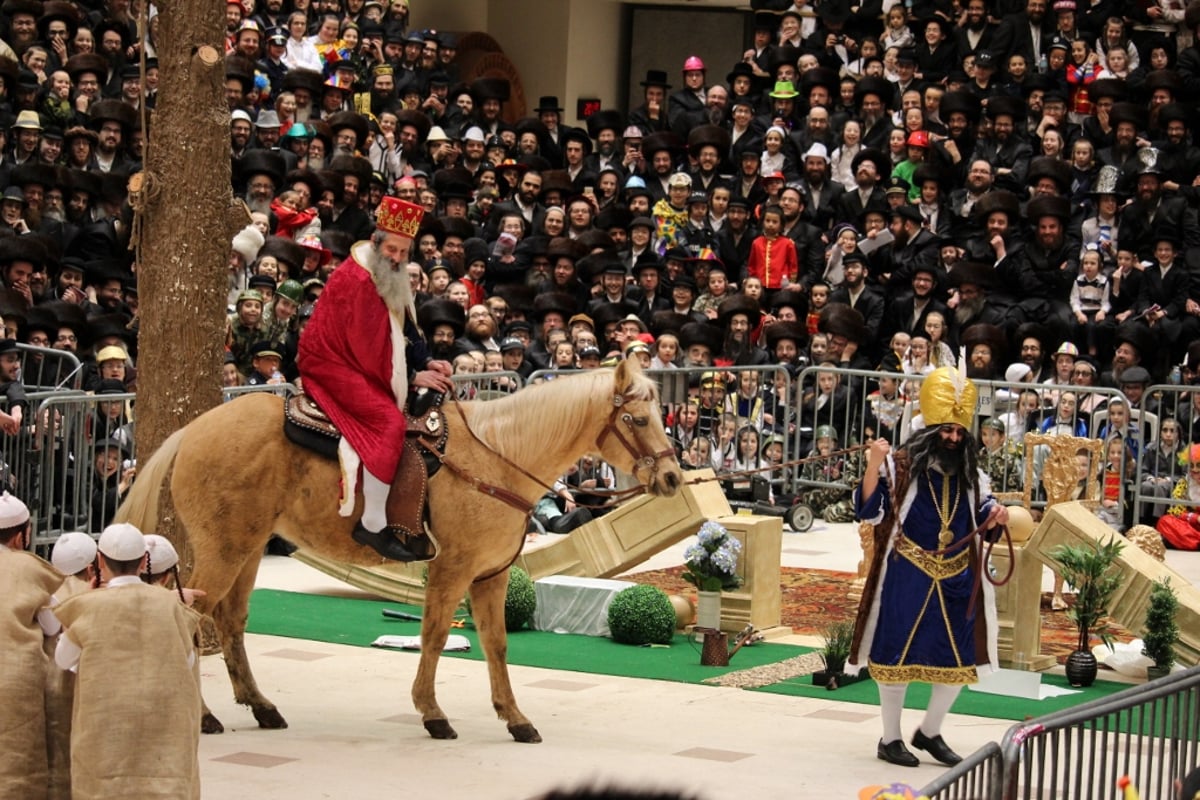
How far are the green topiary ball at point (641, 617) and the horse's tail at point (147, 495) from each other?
3700 millimetres

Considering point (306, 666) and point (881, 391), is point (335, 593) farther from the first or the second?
point (881, 391)

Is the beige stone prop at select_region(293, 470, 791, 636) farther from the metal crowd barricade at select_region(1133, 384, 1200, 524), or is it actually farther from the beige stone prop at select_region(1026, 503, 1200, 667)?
the metal crowd barricade at select_region(1133, 384, 1200, 524)

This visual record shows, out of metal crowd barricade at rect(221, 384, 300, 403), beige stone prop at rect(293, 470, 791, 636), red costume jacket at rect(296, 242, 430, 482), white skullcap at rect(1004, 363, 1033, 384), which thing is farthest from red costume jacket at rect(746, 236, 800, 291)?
red costume jacket at rect(296, 242, 430, 482)

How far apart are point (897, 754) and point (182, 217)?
5.32m

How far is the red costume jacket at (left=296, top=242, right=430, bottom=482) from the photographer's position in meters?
9.38

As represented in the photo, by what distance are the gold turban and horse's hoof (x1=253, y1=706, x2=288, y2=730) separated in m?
3.71

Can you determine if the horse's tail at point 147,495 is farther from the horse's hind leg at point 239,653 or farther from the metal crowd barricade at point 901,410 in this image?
the metal crowd barricade at point 901,410

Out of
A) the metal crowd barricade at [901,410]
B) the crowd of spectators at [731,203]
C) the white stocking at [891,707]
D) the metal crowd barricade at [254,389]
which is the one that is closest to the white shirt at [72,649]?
the white stocking at [891,707]

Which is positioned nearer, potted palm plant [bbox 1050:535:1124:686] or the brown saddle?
the brown saddle

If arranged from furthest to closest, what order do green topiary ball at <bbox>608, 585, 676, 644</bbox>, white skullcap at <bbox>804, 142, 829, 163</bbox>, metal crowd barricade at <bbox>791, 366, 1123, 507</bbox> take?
1. white skullcap at <bbox>804, 142, 829, 163</bbox>
2. metal crowd barricade at <bbox>791, 366, 1123, 507</bbox>
3. green topiary ball at <bbox>608, 585, 676, 644</bbox>

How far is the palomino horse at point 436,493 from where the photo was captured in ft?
A: 30.8

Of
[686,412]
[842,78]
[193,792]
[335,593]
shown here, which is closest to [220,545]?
[193,792]

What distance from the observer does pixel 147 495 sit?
31.1 ft

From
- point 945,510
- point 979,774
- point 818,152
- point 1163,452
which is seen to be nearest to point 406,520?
point 945,510
